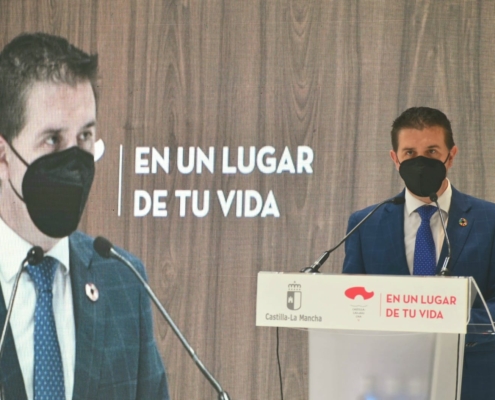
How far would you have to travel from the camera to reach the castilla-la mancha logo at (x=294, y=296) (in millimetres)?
2184

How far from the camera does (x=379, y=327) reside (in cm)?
212

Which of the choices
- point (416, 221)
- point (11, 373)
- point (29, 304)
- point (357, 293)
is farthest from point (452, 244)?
point (11, 373)

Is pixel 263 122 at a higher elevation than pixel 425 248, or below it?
higher

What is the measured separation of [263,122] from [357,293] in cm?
169

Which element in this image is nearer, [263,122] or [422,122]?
[422,122]

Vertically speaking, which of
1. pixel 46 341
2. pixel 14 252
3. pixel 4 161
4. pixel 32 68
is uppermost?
pixel 32 68

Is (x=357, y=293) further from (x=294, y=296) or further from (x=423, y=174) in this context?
(x=423, y=174)

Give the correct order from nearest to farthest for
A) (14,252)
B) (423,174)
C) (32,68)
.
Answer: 1. (423,174)
2. (14,252)
3. (32,68)

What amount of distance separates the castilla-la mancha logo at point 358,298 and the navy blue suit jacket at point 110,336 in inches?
70.4

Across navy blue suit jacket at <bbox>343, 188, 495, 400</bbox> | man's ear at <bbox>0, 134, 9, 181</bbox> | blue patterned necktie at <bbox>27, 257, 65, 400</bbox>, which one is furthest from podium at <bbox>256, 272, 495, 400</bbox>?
man's ear at <bbox>0, 134, 9, 181</bbox>

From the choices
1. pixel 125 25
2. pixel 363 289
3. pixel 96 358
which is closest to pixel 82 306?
pixel 96 358

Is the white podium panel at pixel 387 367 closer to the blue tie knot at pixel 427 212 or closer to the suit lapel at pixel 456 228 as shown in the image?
the suit lapel at pixel 456 228

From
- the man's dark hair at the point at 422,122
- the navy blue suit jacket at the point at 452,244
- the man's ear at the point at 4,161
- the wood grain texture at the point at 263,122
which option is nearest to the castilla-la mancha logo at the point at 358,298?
the navy blue suit jacket at the point at 452,244

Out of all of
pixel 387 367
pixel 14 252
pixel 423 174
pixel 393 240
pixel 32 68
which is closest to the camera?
pixel 387 367
